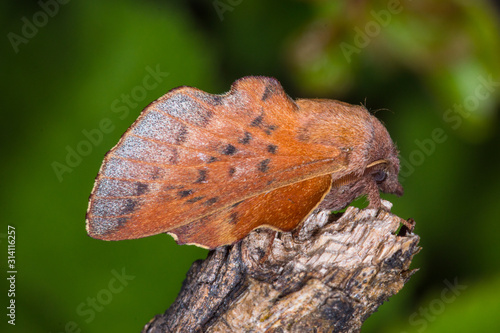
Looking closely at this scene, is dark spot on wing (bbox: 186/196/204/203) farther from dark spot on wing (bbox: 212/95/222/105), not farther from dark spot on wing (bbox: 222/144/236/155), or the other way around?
dark spot on wing (bbox: 212/95/222/105)

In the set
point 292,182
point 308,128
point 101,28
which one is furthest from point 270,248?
point 101,28

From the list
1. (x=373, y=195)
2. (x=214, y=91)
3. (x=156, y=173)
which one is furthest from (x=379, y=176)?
(x=214, y=91)

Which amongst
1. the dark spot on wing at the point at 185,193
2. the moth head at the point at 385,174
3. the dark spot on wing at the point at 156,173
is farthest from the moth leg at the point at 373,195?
the dark spot on wing at the point at 156,173

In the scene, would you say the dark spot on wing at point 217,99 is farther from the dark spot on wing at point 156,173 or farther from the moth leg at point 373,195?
the moth leg at point 373,195

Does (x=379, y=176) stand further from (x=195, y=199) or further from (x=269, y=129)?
(x=195, y=199)

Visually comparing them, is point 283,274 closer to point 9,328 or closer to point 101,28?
point 9,328

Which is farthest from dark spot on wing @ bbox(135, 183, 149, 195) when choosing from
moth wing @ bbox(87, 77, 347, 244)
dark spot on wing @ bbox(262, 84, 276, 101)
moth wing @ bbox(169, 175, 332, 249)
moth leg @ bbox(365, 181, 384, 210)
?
moth leg @ bbox(365, 181, 384, 210)
